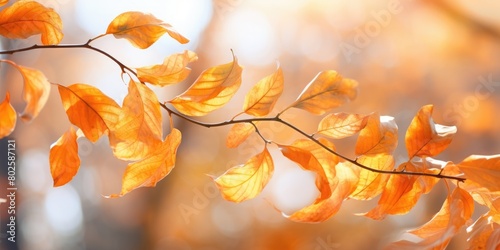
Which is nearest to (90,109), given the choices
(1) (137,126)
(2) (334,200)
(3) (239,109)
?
(1) (137,126)

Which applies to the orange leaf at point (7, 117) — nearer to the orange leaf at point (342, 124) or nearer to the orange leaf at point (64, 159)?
the orange leaf at point (64, 159)

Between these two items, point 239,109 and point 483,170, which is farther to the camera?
point 239,109

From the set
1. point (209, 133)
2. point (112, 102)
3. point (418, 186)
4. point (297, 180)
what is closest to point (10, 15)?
point (112, 102)

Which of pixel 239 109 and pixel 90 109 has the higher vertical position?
pixel 90 109

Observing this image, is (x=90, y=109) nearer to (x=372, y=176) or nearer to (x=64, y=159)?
(x=64, y=159)

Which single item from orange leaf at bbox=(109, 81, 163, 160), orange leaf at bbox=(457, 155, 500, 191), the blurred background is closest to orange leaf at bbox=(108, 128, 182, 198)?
orange leaf at bbox=(109, 81, 163, 160)
